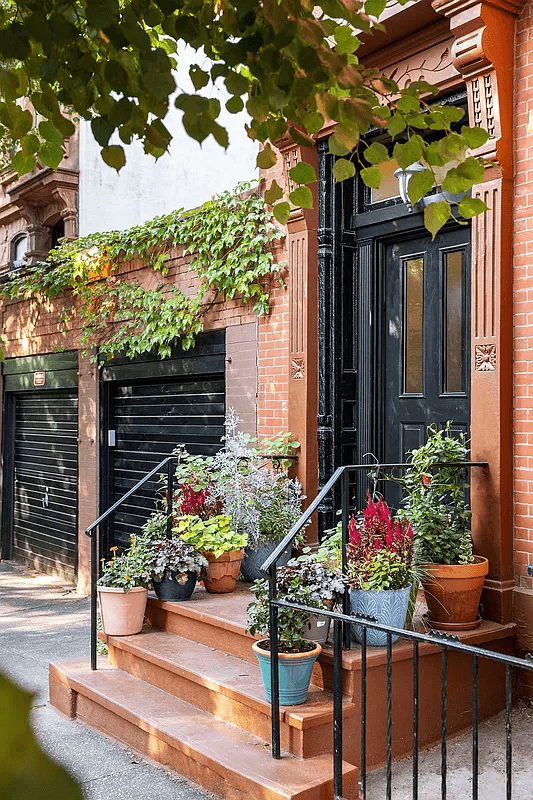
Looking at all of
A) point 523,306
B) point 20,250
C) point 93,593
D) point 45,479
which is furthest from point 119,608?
point 20,250

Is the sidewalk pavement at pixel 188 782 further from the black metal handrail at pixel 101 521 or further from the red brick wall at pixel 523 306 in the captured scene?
the red brick wall at pixel 523 306

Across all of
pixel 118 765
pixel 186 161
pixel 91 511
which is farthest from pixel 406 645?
pixel 186 161

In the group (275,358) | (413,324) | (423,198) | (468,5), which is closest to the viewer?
(468,5)

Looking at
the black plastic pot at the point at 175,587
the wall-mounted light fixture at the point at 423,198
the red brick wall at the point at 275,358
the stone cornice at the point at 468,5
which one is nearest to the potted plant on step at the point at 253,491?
the red brick wall at the point at 275,358

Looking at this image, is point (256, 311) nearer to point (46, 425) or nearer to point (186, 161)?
point (46, 425)

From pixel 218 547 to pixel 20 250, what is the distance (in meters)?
9.63

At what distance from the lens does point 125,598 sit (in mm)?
5934

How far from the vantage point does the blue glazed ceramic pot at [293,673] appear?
4.28 metres

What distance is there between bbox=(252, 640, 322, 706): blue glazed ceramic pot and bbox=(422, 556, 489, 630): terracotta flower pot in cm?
92

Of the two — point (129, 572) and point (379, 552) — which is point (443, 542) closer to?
point (379, 552)

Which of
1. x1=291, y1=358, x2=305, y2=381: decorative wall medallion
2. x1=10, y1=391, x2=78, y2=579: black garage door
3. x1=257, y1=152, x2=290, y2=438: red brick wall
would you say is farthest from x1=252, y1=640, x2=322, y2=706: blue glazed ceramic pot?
x1=10, y1=391, x2=78, y2=579: black garage door

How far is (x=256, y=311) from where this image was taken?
7379 mm

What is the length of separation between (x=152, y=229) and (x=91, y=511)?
12.3 ft

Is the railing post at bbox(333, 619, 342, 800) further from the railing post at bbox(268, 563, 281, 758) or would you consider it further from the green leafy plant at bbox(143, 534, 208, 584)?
the green leafy plant at bbox(143, 534, 208, 584)
